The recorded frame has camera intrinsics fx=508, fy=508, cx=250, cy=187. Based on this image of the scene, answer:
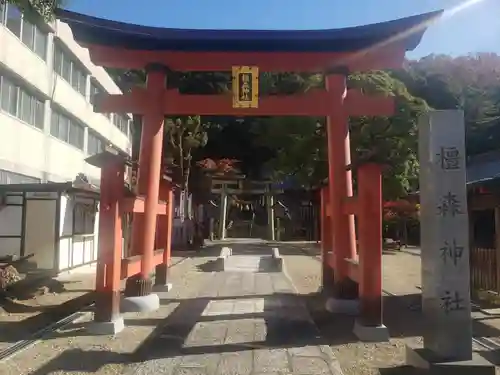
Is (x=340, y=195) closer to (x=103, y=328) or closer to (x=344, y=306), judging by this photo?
(x=344, y=306)

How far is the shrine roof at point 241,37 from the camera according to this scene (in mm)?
9992

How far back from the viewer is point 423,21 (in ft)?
32.8

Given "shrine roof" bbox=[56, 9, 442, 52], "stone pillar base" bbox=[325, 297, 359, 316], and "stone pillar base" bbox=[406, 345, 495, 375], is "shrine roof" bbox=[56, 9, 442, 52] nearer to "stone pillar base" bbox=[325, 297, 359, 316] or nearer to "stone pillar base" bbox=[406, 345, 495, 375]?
"stone pillar base" bbox=[325, 297, 359, 316]

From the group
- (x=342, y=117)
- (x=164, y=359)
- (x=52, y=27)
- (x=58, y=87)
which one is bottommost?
(x=164, y=359)

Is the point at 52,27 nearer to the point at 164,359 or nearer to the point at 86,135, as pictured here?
the point at 86,135

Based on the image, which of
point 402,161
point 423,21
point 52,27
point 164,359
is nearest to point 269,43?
point 423,21

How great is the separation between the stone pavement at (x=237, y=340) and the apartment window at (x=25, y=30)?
32.8ft

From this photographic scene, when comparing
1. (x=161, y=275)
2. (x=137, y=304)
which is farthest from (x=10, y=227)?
(x=137, y=304)

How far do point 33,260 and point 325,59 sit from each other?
396 inches

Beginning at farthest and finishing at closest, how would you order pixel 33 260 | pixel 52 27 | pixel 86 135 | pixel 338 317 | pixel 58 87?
pixel 86 135 < pixel 58 87 < pixel 52 27 < pixel 33 260 < pixel 338 317

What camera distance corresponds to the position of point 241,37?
10.0 meters

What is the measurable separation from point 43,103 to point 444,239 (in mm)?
16182

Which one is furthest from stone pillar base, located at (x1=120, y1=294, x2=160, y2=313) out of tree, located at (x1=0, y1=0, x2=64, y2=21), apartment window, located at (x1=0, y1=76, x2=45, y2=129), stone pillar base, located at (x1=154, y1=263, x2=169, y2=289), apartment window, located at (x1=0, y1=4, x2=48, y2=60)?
apartment window, located at (x1=0, y1=4, x2=48, y2=60)

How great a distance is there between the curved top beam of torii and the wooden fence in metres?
4.67
